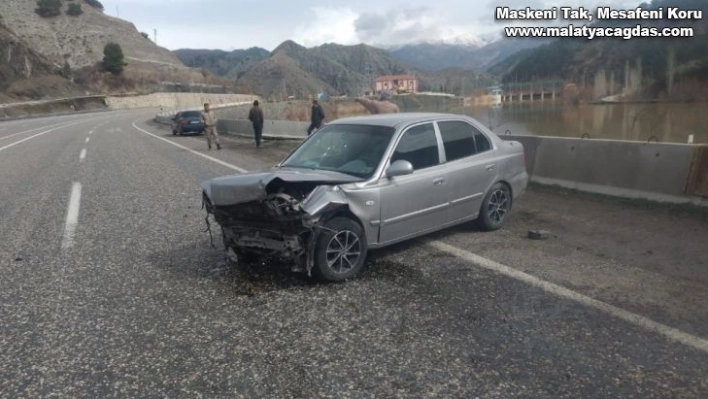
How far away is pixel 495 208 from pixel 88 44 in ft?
417

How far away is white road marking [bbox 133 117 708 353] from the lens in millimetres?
3912

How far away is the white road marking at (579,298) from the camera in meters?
3.91

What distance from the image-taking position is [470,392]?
3.28 metres

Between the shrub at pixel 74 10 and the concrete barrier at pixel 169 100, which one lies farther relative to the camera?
the shrub at pixel 74 10

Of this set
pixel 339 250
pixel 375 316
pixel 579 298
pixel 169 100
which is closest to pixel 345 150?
pixel 339 250

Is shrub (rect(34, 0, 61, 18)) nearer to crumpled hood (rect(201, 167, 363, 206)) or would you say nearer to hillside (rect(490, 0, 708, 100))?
hillside (rect(490, 0, 708, 100))

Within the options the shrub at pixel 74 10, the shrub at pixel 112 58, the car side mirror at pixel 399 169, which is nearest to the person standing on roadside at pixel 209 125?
the car side mirror at pixel 399 169

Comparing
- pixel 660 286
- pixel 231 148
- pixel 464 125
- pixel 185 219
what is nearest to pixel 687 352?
pixel 660 286

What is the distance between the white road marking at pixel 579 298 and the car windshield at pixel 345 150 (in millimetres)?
1334

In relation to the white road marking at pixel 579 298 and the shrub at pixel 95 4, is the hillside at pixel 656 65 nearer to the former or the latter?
the white road marking at pixel 579 298

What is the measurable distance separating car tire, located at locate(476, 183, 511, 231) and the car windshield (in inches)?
65.0

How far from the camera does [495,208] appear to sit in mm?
7020

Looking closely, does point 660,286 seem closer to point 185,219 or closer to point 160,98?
point 185,219

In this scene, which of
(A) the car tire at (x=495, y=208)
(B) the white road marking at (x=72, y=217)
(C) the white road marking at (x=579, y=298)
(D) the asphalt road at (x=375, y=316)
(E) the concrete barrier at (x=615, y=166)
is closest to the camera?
(D) the asphalt road at (x=375, y=316)
